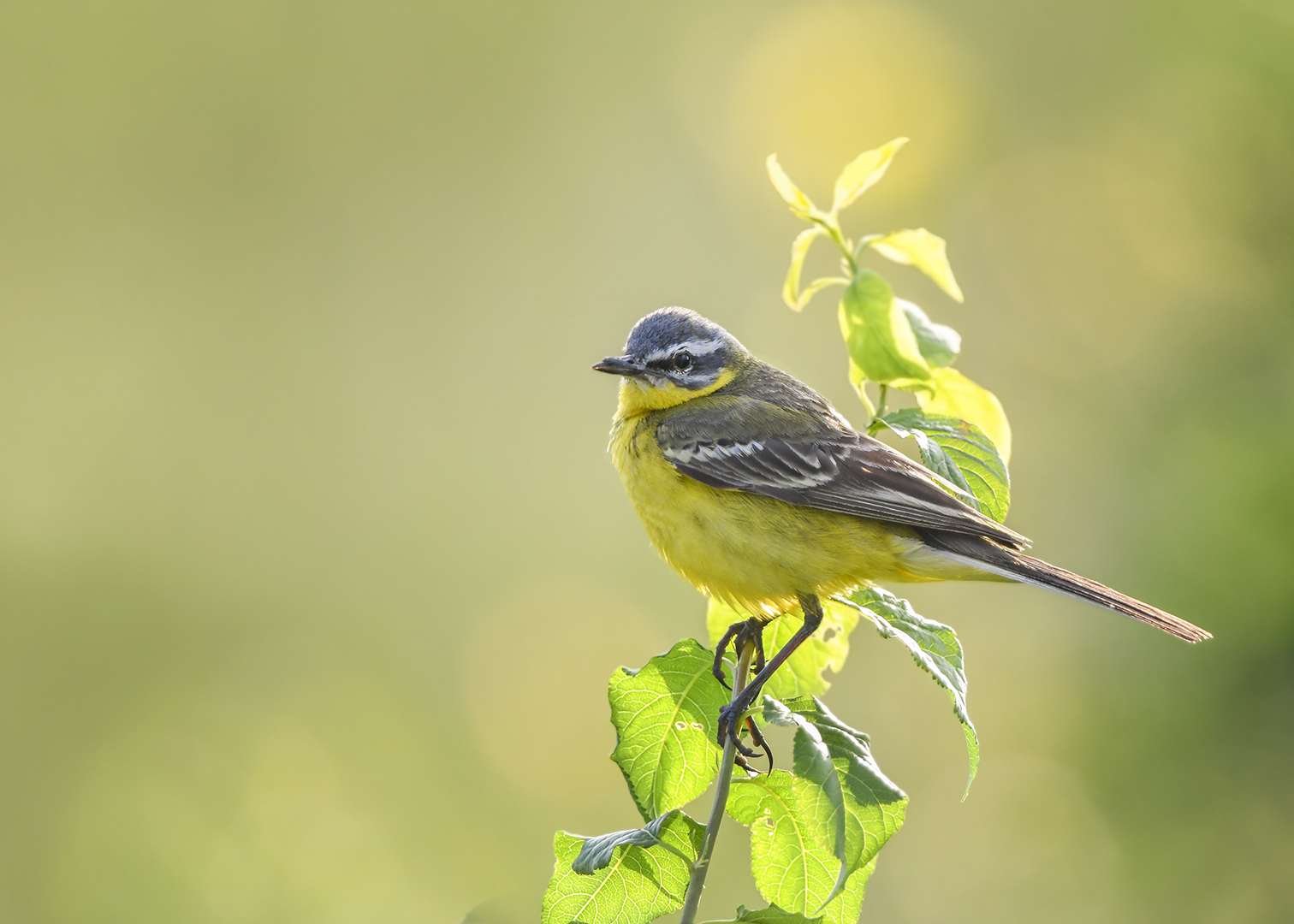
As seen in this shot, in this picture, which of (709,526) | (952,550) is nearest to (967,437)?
(952,550)

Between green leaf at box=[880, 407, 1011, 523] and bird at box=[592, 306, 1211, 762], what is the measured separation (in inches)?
12.9

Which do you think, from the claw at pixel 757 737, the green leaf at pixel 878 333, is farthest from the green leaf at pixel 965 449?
the claw at pixel 757 737

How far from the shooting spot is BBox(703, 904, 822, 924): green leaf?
2121 mm

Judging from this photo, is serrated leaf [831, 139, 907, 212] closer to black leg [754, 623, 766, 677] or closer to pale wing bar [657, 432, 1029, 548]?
pale wing bar [657, 432, 1029, 548]

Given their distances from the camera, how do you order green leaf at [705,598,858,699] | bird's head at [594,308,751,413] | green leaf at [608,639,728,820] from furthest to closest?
bird's head at [594,308,751,413] < green leaf at [705,598,858,699] < green leaf at [608,639,728,820]

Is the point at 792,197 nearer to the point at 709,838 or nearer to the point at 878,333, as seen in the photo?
the point at 878,333

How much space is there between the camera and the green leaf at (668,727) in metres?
2.52

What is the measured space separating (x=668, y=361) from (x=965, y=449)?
1.74 m

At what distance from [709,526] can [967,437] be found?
3.84 ft

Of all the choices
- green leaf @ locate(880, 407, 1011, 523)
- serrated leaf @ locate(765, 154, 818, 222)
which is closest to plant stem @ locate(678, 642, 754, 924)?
green leaf @ locate(880, 407, 1011, 523)

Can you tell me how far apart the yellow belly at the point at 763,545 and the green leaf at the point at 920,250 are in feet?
3.24

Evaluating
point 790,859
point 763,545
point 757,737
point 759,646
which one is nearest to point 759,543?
point 763,545

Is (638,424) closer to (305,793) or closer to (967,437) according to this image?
(967,437)

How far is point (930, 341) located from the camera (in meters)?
2.70
